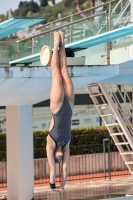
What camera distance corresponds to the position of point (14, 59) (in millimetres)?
18547

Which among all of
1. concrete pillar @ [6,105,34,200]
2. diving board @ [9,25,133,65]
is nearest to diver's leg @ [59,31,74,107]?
diving board @ [9,25,133,65]

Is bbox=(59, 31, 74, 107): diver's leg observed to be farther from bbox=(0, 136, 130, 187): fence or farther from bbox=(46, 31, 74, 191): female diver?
bbox=(0, 136, 130, 187): fence

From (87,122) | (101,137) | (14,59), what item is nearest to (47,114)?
(87,122)

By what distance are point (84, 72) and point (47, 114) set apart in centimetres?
2954

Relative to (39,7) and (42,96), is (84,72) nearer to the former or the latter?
(42,96)

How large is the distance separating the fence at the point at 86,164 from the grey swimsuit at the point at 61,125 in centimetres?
1245

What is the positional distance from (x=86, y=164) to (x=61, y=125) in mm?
13948

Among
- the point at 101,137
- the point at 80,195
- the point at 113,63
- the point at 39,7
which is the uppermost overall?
the point at 39,7

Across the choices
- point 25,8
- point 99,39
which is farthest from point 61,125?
point 25,8

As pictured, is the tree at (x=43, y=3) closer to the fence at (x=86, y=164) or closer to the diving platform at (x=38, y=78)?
the fence at (x=86, y=164)

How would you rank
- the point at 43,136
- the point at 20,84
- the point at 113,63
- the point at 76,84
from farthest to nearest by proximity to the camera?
the point at 43,136 → the point at 113,63 → the point at 76,84 → the point at 20,84

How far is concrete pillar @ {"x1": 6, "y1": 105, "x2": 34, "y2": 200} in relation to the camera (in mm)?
19109

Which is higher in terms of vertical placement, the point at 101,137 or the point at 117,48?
the point at 117,48

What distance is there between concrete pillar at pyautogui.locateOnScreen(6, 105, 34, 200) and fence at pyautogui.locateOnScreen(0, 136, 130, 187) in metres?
6.12
